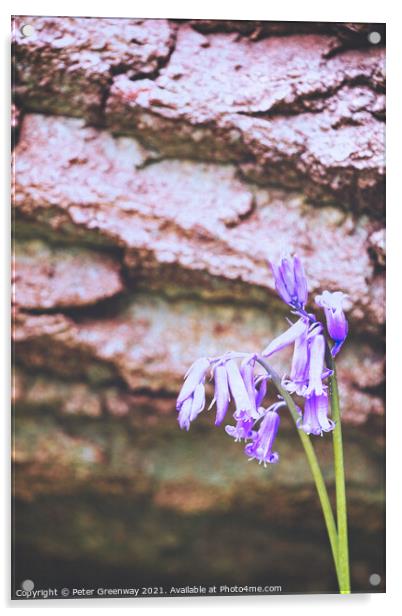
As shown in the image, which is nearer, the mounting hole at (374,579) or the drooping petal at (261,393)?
the drooping petal at (261,393)

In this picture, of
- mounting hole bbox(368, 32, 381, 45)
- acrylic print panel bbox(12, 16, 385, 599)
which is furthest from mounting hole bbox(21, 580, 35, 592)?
mounting hole bbox(368, 32, 381, 45)

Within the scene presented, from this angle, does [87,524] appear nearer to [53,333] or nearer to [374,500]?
[53,333]

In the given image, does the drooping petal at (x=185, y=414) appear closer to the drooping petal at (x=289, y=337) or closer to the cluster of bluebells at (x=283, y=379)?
the cluster of bluebells at (x=283, y=379)

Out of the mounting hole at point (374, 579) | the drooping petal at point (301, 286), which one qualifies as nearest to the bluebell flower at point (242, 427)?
the drooping petal at point (301, 286)

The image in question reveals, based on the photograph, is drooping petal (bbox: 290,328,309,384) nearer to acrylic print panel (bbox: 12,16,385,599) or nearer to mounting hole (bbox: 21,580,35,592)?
acrylic print panel (bbox: 12,16,385,599)

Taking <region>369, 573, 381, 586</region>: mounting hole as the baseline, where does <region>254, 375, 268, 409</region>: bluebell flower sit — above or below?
above

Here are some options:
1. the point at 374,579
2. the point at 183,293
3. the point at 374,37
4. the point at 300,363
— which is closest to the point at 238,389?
the point at 300,363
